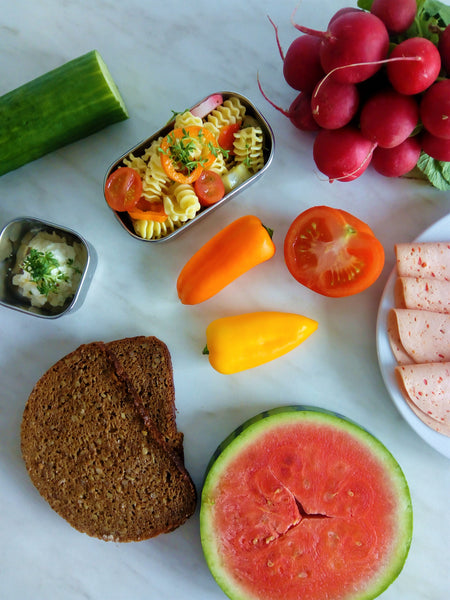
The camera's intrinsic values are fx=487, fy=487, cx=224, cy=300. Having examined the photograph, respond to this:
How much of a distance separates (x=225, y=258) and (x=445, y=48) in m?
0.86

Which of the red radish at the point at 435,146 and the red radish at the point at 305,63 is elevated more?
the red radish at the point at 305,63

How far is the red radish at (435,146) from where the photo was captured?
140 centimetres

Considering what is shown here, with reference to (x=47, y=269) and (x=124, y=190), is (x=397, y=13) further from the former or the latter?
(x=47, y=269)

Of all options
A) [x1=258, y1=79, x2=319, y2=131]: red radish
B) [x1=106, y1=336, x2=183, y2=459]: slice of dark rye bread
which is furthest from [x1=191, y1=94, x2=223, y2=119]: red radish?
[x1=106, y1=336, x2=183, y2=459]: slice of dark rye bread

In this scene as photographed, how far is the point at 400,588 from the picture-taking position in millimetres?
1683

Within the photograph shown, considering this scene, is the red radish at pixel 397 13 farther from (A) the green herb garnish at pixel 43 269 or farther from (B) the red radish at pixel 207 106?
(A) the green herb garnish at pixel 43 269

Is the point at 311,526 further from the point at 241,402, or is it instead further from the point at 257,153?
the point at 257,153

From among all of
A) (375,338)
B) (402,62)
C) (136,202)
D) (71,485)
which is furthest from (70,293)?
(402,62)

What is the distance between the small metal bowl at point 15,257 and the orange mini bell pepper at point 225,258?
32 centimetres

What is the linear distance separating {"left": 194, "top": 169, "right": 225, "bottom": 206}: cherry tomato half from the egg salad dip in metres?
0.45

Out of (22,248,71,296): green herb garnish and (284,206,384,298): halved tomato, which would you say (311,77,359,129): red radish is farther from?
(22,248,71,296): green herb garnish

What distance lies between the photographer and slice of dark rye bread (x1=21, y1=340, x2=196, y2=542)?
1602 millimetres

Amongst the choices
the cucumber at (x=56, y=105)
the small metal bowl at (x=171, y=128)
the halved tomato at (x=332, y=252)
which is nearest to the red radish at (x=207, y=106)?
the small metal bowl at (x=171, y=128)

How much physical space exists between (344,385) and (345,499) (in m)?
0.37
